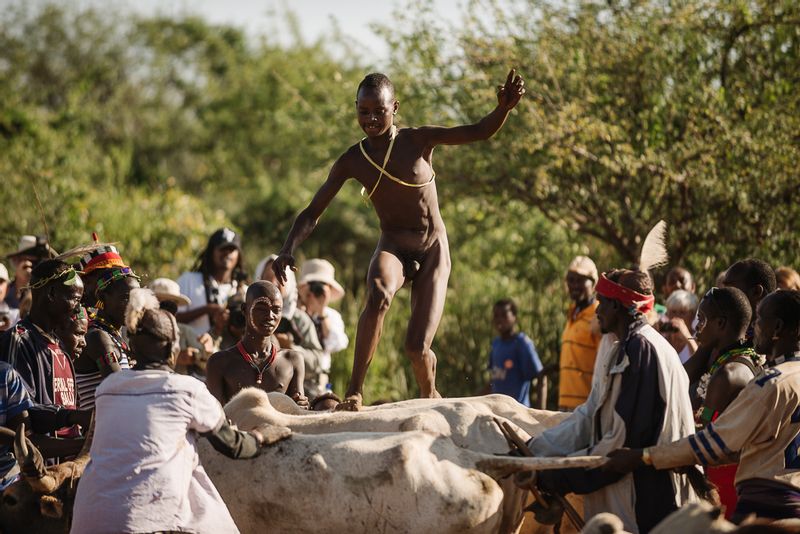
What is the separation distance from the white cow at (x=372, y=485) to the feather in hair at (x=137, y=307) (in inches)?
40.8

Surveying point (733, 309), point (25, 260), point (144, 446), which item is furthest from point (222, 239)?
point (144, 446)

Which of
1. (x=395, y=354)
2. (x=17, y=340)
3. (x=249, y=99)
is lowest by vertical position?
(x=395, y=354)

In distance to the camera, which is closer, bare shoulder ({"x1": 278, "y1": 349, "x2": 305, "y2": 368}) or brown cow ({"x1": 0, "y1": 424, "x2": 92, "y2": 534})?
brown cow ({"x1": 0, "y1": 424, "x2": 92, "y2": 534})

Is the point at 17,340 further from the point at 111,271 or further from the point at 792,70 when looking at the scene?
the point at 792,70

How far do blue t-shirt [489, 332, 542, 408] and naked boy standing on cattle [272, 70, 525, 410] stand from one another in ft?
10.8

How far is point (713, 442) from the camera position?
16.8 feet

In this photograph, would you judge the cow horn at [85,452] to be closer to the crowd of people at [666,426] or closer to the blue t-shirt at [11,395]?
the blue t-shirt at [11,395]

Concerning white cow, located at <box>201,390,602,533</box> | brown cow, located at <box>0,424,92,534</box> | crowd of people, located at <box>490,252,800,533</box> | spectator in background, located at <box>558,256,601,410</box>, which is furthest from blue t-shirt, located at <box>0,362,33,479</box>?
spectator in background, located at <box>558,256,601,410</box>

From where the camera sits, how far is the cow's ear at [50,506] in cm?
524

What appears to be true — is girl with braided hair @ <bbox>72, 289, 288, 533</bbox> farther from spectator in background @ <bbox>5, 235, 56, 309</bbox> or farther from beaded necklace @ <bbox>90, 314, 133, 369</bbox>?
spectator in background @ <bbox>5, 235, 56, 309</bbox>

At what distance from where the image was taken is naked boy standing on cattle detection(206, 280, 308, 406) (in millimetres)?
7004

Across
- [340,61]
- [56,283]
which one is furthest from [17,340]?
[340,61]

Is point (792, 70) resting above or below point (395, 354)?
above

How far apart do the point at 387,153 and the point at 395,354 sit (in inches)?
272
